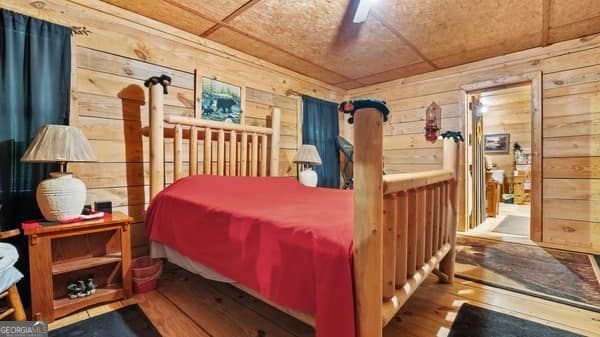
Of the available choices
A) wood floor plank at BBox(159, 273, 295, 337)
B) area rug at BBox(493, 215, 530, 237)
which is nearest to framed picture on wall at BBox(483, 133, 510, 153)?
area rug at BBox(493, 215, 530, 237)

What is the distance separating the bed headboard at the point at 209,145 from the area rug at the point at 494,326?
199cm

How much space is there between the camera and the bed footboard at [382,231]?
892 millimetres

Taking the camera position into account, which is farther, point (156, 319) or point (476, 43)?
point (476, 43)

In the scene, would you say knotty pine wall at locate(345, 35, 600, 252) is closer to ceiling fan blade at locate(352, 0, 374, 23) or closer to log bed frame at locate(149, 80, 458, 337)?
log bed frame at locate(149, 80, 458, 337)

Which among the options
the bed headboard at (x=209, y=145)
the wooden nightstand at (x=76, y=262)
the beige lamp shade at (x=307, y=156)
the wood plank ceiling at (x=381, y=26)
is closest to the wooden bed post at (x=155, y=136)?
the bed headboard at (x=209, y=145)

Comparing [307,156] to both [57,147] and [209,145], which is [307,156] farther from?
[57,147]

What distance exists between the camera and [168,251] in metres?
1.86

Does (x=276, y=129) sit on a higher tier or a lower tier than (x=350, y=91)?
lower

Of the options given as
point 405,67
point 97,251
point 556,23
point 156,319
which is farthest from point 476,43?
point 97,251

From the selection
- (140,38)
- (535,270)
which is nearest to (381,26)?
(140,38)

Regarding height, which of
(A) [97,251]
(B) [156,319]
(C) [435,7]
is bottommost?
(B) [156,319]

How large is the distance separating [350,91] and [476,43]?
186 cm

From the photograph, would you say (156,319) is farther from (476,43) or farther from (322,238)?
(476,43)

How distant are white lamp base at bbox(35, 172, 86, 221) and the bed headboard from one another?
0.50 metres
